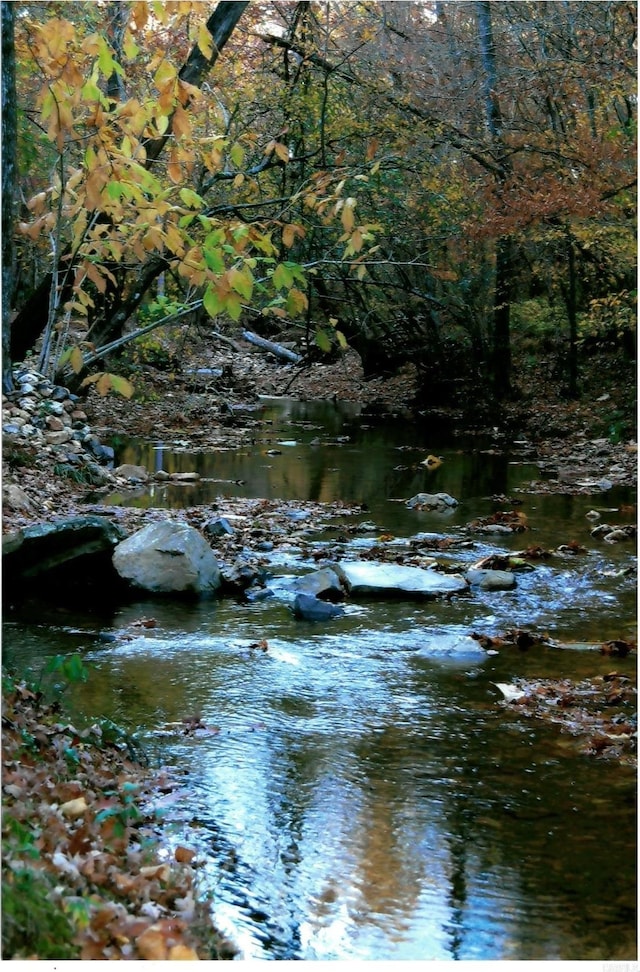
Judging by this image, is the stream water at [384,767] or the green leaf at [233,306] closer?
the stream water at [384,767]

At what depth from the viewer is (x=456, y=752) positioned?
500cm

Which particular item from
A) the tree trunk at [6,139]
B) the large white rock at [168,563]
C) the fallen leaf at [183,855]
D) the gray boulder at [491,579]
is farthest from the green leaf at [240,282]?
the gray boulder at [491,579]

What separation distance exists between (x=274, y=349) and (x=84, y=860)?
2646 cm

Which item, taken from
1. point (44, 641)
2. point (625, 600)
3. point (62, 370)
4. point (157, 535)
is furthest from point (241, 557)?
point (62, 370)

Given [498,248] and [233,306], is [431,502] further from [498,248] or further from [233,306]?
[498,248]

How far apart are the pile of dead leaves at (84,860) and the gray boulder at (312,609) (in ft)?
8.87

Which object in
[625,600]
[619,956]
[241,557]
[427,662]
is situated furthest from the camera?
[241,557]

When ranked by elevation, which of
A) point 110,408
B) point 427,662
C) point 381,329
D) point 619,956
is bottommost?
point 619,956

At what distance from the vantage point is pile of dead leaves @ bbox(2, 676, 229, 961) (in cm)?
263

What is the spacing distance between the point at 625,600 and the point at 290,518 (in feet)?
13.3

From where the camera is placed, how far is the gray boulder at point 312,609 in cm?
727

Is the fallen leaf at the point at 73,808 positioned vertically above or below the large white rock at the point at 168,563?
below

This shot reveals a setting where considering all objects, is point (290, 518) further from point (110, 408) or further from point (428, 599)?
point (110, 408)

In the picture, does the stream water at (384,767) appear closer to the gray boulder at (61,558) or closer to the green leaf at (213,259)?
the gray boulder at (61,558)
